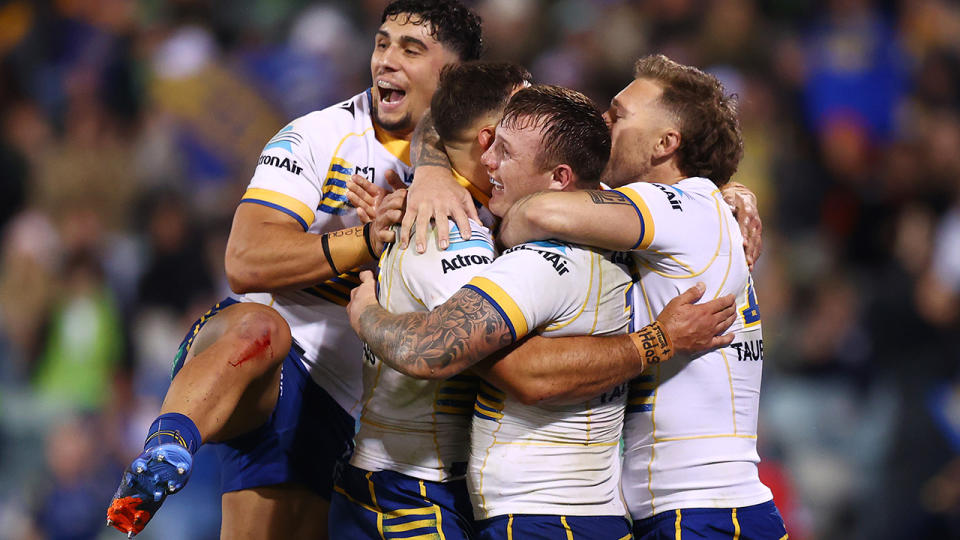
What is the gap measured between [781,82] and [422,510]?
6.47 m

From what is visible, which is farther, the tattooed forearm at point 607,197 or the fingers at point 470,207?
the fingers at point 470,207

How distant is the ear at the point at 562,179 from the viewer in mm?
3420

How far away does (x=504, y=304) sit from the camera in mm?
3117

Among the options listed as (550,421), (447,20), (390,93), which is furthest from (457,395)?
(447,20)

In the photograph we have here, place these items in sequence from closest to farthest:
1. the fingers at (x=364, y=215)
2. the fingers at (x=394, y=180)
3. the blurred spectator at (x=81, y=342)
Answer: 1. the fingers at (x=364, y=215)
2. the fingers at (x=394, y=180)
3. the blurred spectator at (x=81, y=342)

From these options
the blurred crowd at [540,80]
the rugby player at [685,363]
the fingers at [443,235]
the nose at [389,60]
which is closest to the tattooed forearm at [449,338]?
the fingers at [443,235]

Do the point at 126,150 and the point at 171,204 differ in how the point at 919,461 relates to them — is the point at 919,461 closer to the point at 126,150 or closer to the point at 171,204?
the point at 171,204

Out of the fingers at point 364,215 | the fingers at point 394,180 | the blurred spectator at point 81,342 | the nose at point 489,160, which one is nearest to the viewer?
the nose at point 489,160

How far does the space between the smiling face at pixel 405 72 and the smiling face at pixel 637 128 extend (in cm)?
94

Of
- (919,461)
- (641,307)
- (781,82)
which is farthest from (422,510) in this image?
(781,82)

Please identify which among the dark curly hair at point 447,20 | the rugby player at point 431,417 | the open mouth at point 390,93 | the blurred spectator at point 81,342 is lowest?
the blurred spectator at point 81,342

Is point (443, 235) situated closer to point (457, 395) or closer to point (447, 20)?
point (457, 395)

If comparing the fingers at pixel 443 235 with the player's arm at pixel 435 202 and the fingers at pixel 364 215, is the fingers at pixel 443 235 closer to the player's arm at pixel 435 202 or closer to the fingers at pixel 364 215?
the player's arm at pixel 435 202

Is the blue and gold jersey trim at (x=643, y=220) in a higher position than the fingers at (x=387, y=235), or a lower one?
higher
